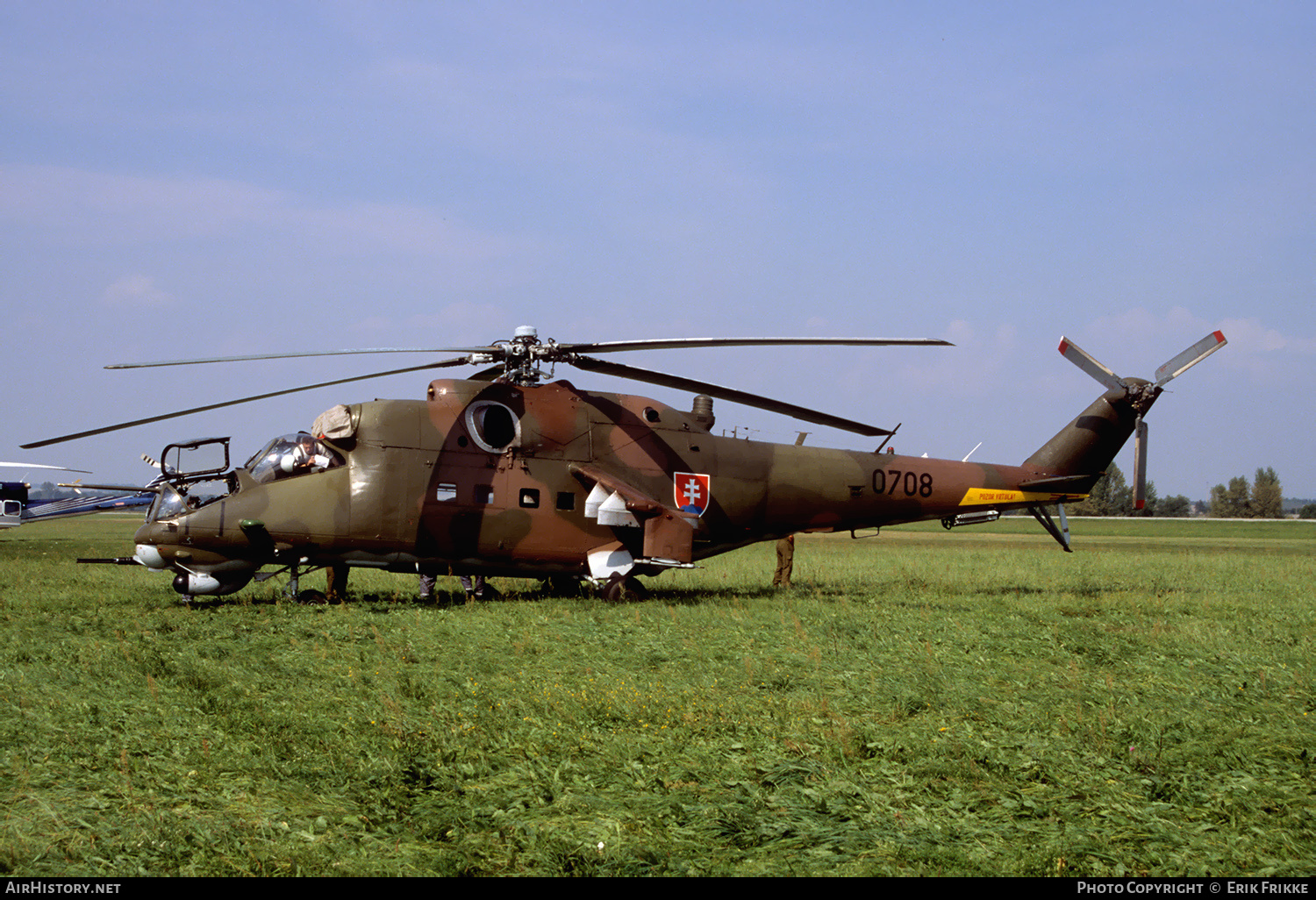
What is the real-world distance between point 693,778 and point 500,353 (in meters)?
10.8

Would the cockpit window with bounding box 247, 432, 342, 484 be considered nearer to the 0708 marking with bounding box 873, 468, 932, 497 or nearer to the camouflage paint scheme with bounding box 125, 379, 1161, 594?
the camouflage paint scheme with bounding box 125, 379, 1161, 594

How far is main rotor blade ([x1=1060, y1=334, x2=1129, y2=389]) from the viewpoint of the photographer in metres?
19.7

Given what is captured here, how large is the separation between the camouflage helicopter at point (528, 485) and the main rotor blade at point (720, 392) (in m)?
0.04

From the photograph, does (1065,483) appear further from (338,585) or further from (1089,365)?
(338,585)

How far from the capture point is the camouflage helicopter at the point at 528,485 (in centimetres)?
1516

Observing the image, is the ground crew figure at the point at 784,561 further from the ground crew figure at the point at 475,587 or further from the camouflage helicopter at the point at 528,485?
the ground crew figure at the point at 475,587

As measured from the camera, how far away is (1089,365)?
19875mm

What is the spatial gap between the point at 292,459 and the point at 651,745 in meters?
10.5

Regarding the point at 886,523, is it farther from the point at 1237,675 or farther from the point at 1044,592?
the point at 1237,675

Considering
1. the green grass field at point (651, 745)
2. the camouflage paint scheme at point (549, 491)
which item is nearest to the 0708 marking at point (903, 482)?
the camouflage paint scheme at point (549, 491)

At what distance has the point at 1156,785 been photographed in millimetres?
6219

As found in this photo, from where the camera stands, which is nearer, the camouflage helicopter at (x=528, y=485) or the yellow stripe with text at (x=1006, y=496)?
the camouflage helicopter at (x=528, y=485)

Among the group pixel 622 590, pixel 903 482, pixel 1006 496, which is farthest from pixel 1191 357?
pixel 622 590

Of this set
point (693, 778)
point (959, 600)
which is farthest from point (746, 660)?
point (959, 600)
